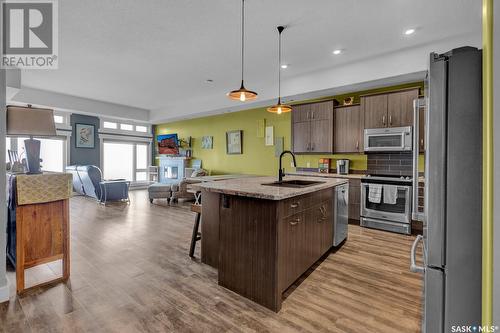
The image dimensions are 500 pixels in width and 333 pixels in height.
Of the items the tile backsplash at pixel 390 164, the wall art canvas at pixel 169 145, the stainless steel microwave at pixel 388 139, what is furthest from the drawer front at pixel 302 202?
the wall art canvas at pixel 169 145

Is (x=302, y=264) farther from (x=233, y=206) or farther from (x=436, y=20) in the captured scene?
(x=436, y=20)

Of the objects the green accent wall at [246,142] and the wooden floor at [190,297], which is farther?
the green accent wall at [246,142]

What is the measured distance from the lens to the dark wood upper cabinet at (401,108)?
159 inches

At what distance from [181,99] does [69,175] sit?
17.5 feet

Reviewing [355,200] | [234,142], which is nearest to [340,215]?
[355,200]

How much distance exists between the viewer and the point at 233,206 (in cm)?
210

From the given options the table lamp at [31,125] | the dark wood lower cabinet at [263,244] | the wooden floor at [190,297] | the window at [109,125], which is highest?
the window at [109,125]

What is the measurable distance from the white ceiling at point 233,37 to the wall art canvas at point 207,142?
2.52m

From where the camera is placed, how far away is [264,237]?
Answer: 190 cm

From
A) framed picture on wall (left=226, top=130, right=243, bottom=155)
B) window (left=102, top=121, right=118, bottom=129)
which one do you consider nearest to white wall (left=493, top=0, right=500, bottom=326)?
framed picture on wall (left=226, top=130, right=243, bottom=155)

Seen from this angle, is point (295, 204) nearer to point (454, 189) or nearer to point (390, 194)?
point (454, 189)

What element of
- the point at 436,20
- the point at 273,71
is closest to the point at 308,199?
the point at 436,20

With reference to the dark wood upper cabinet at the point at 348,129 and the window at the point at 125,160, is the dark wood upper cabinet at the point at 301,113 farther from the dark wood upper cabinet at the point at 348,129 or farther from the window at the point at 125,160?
the window at the point at 125,160

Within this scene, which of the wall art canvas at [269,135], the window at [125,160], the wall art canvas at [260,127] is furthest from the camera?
the window at [125,160]
